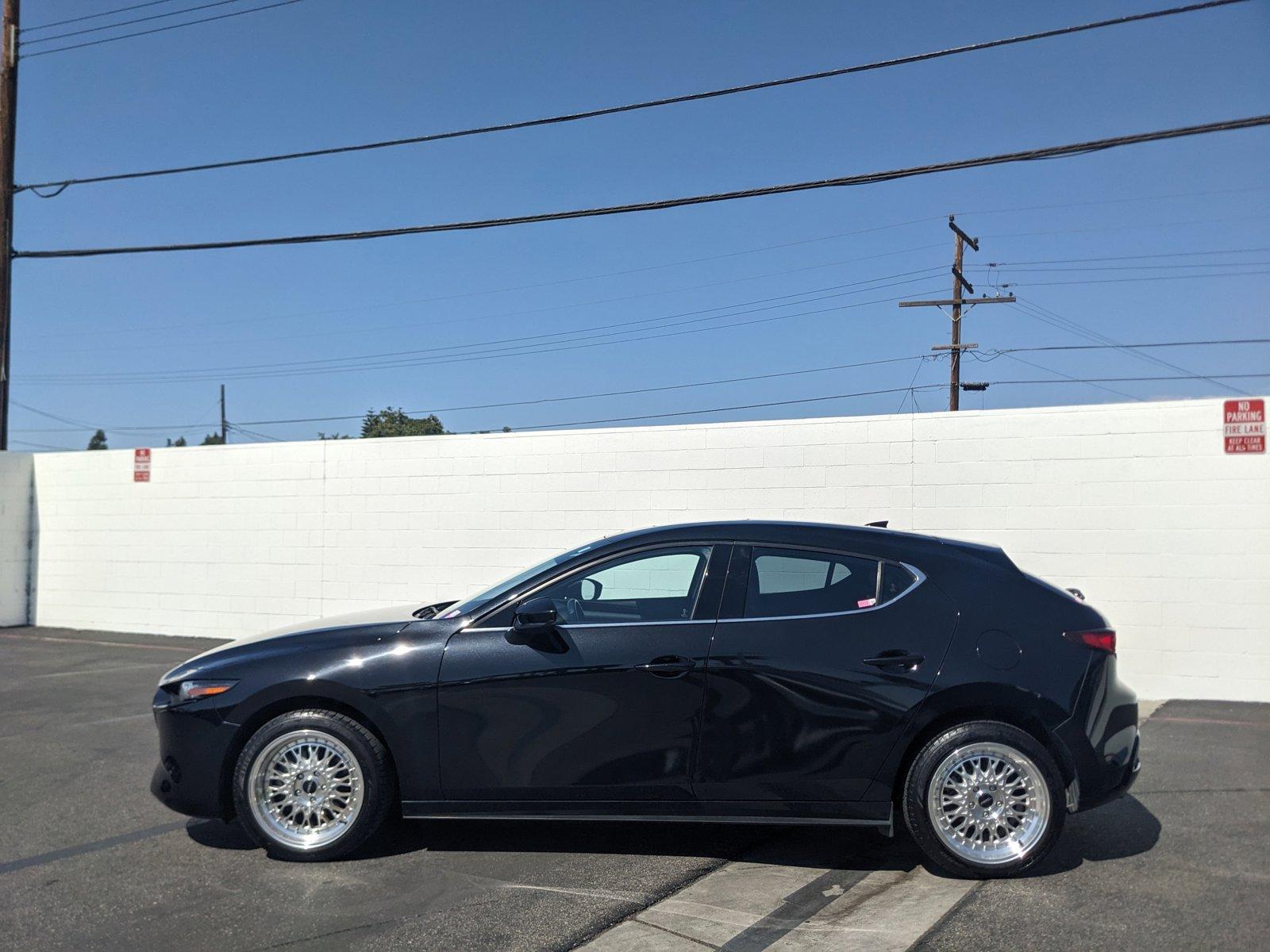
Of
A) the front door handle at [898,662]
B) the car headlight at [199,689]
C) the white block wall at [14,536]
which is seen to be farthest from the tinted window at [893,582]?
the white block wall at [14,536]

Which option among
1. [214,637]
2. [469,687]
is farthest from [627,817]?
[214,637]

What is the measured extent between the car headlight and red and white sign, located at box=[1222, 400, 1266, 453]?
835cm

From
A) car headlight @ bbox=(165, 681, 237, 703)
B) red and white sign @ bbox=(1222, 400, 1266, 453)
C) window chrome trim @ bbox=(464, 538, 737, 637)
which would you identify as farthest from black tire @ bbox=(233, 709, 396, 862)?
red and white sign @ bbox=(1222, 400, 1266, 453)

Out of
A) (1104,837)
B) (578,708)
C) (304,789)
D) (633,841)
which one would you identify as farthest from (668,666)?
(1104,837)

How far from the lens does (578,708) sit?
5.04 metres

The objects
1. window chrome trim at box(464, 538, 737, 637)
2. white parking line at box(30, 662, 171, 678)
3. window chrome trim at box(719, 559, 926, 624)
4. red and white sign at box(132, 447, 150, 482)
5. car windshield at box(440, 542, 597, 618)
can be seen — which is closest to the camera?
window chrome trim at box(719, 559, 926, 624)

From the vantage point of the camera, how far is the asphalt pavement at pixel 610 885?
425cm

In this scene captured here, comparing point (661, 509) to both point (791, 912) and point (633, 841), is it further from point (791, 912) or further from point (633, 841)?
point (791, 912)

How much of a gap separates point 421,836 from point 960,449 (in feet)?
21.9

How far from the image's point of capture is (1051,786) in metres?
4.88

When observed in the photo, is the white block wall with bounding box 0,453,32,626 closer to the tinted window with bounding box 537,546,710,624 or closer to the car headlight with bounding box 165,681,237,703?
the car headlight with bounding box 165,681,237,703

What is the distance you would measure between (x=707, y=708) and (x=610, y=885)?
0.87 metres

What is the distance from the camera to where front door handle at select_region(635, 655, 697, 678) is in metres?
5.00

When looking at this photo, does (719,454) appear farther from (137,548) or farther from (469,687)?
(137,548)
